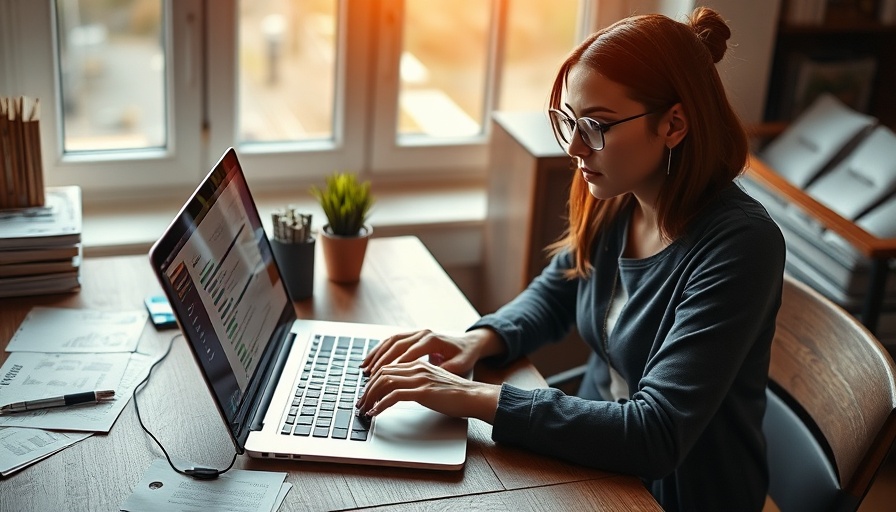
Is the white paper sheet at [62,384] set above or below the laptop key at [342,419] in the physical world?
below

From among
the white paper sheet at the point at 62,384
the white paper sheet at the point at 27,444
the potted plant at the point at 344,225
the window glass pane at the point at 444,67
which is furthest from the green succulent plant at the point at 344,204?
the window glass pane at the point at 444,67

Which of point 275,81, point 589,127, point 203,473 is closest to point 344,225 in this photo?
point 589,127

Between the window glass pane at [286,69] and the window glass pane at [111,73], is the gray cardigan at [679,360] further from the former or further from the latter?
the window glass pane at [111,73]

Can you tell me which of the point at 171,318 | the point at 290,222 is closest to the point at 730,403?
the point at 290,222

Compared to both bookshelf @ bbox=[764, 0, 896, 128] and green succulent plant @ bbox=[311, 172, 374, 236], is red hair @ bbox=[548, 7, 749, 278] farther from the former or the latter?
bookshelf @ bbox=[764, 0, 896, 128]

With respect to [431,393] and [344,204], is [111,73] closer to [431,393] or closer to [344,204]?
[344,204]

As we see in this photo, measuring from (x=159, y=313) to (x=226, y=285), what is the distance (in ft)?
1.17

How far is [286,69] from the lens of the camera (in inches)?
100

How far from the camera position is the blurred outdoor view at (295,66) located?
2.36 metres

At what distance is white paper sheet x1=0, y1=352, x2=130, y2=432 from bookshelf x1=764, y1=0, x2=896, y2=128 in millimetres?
2001

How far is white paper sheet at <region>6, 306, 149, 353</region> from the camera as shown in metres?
1.55

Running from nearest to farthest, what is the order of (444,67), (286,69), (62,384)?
(62,384) → (286,69) → (444,67)

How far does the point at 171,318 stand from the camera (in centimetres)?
166

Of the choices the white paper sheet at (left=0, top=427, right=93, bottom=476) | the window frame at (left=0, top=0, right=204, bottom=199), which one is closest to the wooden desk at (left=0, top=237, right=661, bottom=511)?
the white paper sheet at (left=0, top=427, right=93, bottom=476)
